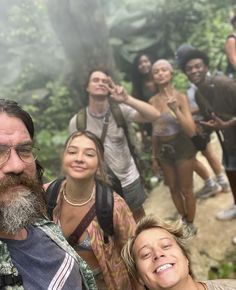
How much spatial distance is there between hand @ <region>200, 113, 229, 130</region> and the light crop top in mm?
299

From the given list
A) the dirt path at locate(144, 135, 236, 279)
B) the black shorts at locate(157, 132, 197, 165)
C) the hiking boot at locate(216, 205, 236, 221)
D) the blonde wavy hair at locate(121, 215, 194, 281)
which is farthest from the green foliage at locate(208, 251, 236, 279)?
the blonde wavy hair at locate(121, 215, 194, 281)

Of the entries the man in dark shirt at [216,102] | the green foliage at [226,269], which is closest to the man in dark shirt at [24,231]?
the green foliage at [226,269]

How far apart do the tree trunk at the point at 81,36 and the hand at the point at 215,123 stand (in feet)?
4.78

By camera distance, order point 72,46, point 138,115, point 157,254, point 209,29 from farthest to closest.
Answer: point 209,29 → point 72,46 → point 138,115 → point 157,254

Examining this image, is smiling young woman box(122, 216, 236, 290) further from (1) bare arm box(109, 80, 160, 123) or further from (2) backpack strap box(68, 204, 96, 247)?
(1) bare arm box(109, 80, 160, 123)

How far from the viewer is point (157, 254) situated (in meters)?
1.70

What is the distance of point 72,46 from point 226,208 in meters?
2.64

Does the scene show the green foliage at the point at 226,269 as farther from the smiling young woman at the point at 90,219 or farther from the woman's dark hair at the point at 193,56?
the woman's dark hair at the point at 193,56

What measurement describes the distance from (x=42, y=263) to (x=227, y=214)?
115 inches

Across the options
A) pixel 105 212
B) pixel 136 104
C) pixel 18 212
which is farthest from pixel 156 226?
pixel 136 104

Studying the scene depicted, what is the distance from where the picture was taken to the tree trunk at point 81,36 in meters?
4.21

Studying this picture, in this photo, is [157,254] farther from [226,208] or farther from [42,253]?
[226,208]

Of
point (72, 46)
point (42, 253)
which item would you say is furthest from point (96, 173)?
point (72, 46)

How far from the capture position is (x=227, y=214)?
3818 millimetres
